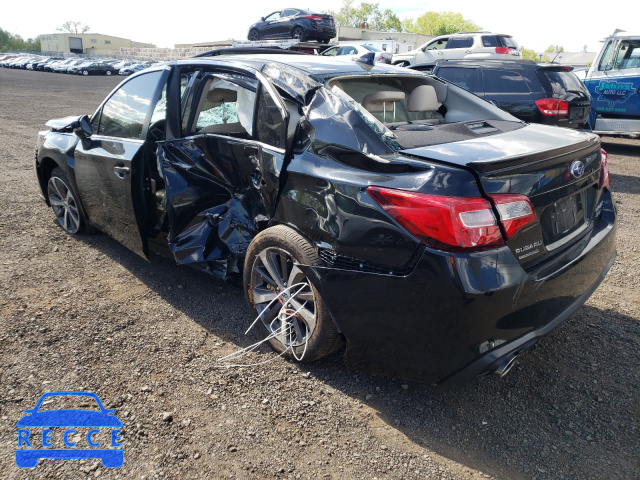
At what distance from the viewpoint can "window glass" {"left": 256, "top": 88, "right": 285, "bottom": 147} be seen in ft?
9.71

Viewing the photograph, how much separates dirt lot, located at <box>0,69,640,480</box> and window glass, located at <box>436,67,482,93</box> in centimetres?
580

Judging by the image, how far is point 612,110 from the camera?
10000 millimetres

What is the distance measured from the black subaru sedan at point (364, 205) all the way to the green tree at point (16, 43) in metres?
140

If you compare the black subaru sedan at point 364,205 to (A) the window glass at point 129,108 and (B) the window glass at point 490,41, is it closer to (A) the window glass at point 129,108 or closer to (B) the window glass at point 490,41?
(A) the window glass at point 129,108

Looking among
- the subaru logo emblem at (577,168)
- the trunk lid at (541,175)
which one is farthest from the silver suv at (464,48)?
the subaru logo emblem at (577,168)

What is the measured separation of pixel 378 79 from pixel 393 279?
5.89 feet

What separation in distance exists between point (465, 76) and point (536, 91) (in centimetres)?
143

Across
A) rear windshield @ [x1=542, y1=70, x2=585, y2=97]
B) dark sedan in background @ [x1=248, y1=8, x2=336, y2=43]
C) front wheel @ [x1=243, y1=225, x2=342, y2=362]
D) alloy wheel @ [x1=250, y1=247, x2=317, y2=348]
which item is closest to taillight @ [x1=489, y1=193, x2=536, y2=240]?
front wheel @ [x1=243, y1=225, x2=342, y2=362]

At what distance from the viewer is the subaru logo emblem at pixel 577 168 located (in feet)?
8.61

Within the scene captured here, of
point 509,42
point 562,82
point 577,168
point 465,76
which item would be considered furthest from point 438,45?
point 577,168

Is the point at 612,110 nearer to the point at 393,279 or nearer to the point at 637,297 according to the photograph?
the point at 637,297

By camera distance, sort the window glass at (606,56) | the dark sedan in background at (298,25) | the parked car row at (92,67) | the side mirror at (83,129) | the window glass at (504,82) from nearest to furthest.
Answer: the side mirror at (83,129) → the window glass at (504,82) → the window glass at (606,56) → the dark sedan in background at (298,25) → the parked car row at (92,67)

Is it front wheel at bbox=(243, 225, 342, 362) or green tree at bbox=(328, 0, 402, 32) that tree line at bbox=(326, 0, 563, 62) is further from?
front wheel at bbox=(243, 225, 342, 362)

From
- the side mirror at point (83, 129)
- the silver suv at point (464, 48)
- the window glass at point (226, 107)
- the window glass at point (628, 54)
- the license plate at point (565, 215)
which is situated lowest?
the license plate at point (565, 215)
